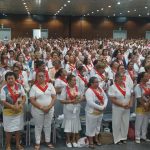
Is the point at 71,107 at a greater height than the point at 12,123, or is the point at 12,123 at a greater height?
the point at 71,107

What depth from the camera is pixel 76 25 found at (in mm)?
37938

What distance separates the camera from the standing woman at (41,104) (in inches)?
222


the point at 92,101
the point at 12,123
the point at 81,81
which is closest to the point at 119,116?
the point at 92,101

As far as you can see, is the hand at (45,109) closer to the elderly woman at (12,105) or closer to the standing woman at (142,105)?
the elderly woman at (12,105)

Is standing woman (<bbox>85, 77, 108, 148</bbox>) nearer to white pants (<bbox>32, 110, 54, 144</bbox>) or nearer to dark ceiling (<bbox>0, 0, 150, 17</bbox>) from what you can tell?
white pants (<bbox>32, 110, 54, 144</bbox>)

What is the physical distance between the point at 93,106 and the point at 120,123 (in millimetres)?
735

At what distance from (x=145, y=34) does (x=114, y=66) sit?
3280cm

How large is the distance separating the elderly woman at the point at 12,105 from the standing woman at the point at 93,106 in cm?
121

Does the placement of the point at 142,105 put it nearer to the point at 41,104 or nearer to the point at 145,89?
the point at 145,89

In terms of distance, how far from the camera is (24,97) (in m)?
5.72

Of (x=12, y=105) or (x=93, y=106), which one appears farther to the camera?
(x=93, y=106)

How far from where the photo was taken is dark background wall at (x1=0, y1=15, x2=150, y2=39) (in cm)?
3669

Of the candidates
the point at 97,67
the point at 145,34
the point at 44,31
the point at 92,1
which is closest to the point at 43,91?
the point at 97,67

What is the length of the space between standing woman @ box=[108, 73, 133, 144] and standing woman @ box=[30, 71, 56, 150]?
1.16 m
